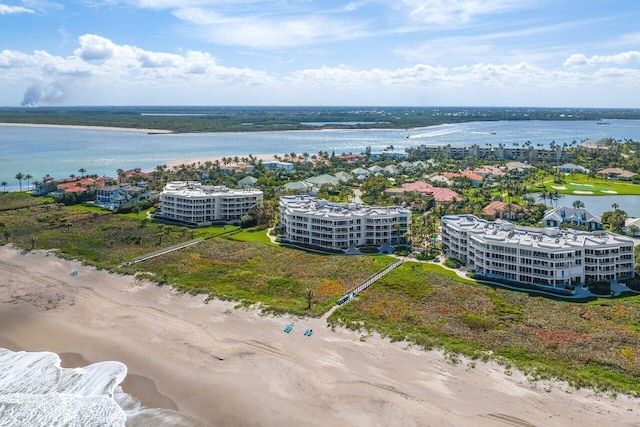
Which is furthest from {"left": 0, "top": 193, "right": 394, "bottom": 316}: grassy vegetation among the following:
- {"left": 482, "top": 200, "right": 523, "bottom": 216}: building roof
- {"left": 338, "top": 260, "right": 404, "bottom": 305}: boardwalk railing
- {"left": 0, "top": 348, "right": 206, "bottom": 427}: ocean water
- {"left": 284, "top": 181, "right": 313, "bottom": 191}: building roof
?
{"left": 482, "top": 200, "right": 523, "bottom": 216}: building roof

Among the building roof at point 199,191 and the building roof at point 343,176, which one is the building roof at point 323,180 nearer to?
the building roof at point 343,176

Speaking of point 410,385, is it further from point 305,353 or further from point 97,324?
point 97,324

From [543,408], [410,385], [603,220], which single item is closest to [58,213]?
[410,385]

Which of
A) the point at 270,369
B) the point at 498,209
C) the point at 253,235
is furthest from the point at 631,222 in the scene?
the point at 270,369

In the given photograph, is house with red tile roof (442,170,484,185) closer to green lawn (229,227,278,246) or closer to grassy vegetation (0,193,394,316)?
green lawn (229,227,278,246)

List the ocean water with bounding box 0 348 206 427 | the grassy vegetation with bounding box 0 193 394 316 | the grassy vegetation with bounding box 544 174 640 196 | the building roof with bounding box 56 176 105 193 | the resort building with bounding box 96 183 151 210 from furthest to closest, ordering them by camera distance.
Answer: the grassy vegetation with bounding box 544 174 640 196
the building roof with bounding box 56 176 105 193
the resort building with bounding box 96 183 151 210
the grassy vegetation with bounding box 0 193 394 316
the ocean water with bounding box 0 348 206 427

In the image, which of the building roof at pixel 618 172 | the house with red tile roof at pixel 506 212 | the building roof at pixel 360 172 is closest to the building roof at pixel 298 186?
the building roof at pixel 360 172
